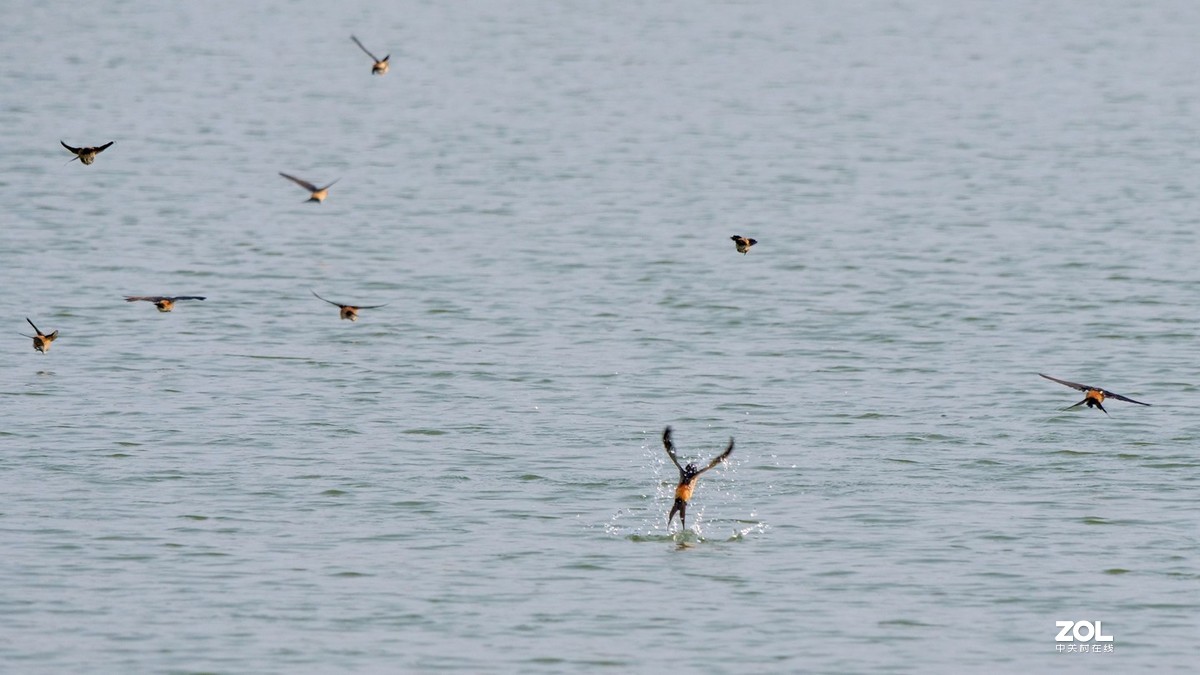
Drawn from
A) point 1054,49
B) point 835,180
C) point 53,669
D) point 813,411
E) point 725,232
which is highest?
point 1054,49

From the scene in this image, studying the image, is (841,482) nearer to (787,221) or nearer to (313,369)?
(313,369)

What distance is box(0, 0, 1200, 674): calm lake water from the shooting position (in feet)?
62.7

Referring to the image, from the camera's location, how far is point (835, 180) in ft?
166

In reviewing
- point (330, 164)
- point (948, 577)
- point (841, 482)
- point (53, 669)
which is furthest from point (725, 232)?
point (53, 669)

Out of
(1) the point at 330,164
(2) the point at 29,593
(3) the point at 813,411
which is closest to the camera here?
(2) the point at 29,593

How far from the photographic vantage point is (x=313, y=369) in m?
30.2

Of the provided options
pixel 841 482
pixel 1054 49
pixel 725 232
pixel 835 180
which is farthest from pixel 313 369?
pixel 1054 49

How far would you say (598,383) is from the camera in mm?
29250

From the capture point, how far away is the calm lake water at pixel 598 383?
62.7 ft

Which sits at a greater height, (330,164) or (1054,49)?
(1054,49)

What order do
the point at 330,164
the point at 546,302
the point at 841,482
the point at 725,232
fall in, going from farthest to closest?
the point at 330,164
the point at 725,232
the point at 546,302
the point at 841,482

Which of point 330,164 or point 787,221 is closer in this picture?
point 787,221

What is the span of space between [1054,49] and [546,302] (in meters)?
50.9

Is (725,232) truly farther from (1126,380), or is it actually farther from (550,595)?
(550,595)
